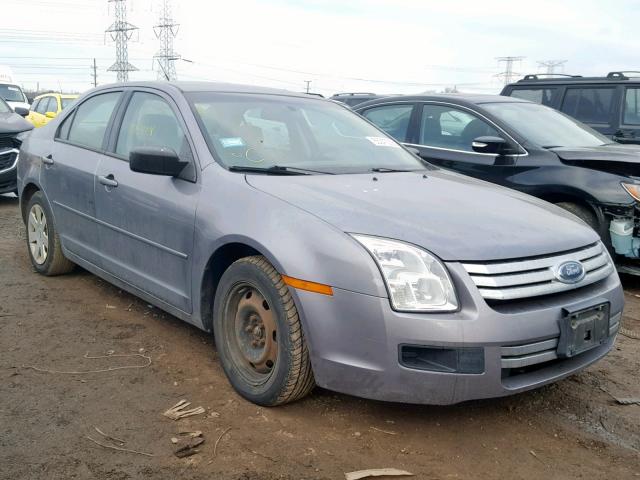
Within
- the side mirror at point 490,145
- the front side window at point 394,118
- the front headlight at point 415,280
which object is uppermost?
the front side window at point 394,118

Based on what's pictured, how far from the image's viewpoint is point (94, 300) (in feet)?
15.6

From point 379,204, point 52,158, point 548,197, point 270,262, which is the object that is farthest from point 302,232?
point 548,197

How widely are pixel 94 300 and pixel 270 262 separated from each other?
2300 mm

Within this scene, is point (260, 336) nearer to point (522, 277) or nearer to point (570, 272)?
point (522, 277)

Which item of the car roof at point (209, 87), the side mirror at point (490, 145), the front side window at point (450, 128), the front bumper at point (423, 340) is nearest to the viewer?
the front bumper at point (423, 340)

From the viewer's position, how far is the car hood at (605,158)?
5262 mm

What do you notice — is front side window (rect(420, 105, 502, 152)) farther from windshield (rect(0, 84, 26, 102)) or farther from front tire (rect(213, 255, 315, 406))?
windshield (rect(0, 84, 26, 102))

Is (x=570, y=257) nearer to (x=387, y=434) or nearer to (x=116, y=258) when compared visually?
(x=387, y=434)

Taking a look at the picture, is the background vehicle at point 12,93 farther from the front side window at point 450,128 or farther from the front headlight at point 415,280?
the front headlight at point 415,280

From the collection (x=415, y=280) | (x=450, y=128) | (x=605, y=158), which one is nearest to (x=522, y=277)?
(x=415, y=280)

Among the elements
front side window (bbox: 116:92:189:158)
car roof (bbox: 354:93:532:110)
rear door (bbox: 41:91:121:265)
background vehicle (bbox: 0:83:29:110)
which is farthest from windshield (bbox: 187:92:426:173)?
background vehicle (bbox: 0:83:29:110)

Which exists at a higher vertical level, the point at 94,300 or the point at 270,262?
the point at 270,262

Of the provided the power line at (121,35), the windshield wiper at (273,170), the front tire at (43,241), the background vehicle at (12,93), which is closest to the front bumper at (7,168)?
the front tire at (43,241)

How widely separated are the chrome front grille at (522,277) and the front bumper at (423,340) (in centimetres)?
4
